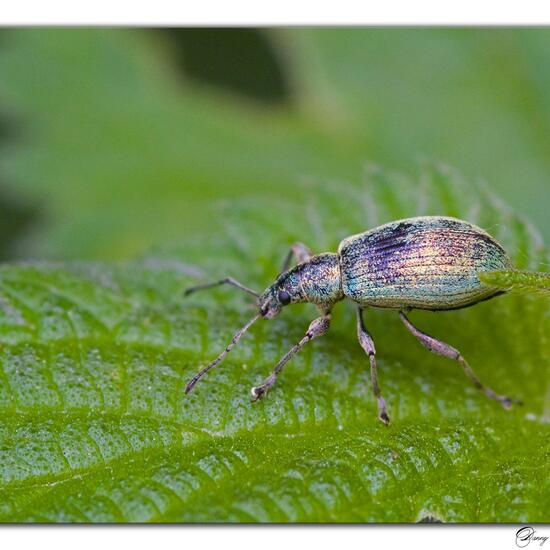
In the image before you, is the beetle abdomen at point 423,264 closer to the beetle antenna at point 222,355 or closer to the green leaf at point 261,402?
the green leaf at point 261,402

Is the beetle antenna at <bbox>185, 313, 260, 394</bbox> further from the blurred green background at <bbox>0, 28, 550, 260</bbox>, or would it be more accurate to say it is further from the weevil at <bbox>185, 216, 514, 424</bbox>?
the blurred green background at <bbox>0, 28, 550, 260</bbox>

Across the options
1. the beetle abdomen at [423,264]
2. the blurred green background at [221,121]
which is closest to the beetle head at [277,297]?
the beetle abdomen at [423,264]

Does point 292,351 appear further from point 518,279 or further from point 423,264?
point 518,279

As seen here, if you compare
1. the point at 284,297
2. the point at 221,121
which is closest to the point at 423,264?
the point at 284,297

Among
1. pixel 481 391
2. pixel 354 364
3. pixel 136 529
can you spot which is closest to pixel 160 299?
pixel 354 364

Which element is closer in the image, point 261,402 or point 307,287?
point 261,402

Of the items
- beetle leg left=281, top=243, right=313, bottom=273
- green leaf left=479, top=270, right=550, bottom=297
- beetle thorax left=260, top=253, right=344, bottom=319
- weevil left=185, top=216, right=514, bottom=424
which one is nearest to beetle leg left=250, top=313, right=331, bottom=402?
weevil left=185, top=216, right=514, bottom=424

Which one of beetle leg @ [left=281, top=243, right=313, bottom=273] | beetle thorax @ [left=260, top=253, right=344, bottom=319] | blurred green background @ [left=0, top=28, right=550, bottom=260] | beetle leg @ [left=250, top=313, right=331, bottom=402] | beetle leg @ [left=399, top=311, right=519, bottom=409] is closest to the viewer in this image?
beetle leg @ [left=250, top=313, right=331, bottom=402]

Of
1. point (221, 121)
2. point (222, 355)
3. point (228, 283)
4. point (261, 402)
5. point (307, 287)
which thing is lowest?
point (261, 402)
